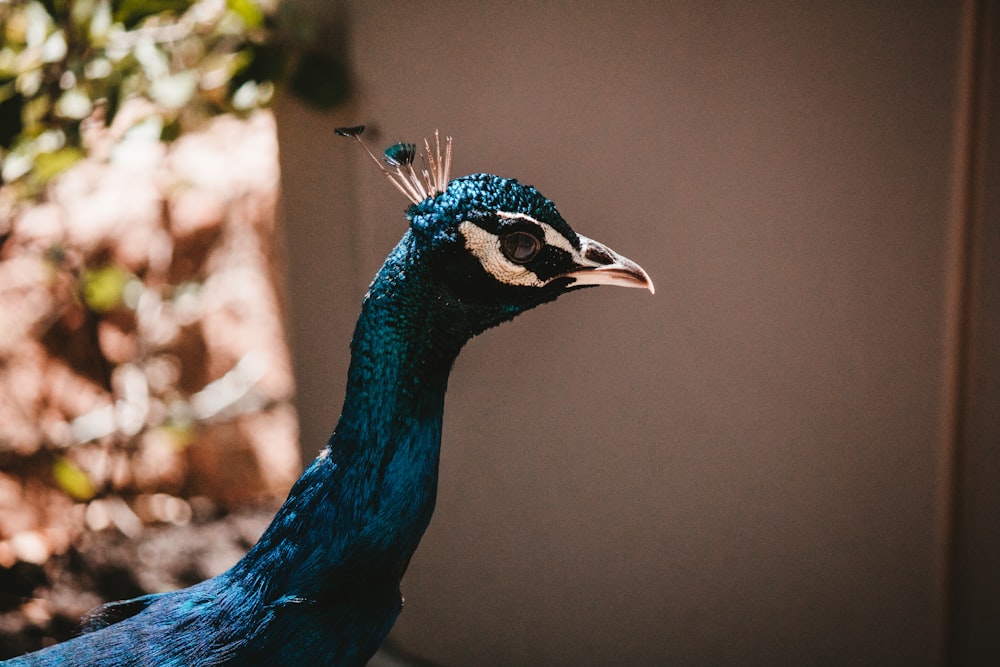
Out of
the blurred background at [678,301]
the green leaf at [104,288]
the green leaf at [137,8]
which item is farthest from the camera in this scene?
the green leaf at [104,288]

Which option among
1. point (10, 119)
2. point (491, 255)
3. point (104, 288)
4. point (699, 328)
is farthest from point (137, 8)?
point (699, 328)

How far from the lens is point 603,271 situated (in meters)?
1.20

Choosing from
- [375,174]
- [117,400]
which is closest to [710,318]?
[375,174]

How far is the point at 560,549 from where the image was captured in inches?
76.0

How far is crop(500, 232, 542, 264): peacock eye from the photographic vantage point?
117 cm

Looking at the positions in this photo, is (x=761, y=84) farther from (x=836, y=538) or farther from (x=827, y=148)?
(x=836, y=538)

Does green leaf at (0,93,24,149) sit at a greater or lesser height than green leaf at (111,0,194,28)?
lesser

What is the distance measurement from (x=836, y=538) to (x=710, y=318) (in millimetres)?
479

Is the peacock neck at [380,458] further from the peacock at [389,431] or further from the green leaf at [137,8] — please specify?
the green leaf at [137,8]

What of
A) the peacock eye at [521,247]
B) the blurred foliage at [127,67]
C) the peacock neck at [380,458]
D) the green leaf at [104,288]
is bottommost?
the peacock neck at [380,458]

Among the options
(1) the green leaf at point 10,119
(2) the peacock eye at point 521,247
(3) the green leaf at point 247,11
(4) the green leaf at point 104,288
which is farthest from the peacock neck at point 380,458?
(4) the green leaf at point 104,288

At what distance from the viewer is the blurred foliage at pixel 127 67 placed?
1.98 metres

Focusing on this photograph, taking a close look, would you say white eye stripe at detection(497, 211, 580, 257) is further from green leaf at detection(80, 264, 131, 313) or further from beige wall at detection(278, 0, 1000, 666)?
green leaf at detection(80, 264, 131, 313)

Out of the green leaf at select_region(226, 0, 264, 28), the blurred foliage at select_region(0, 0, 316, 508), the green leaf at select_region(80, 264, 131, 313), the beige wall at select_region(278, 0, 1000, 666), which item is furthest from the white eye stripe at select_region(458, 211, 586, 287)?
the green leaf at select_region(80, 264, 131, 313)
